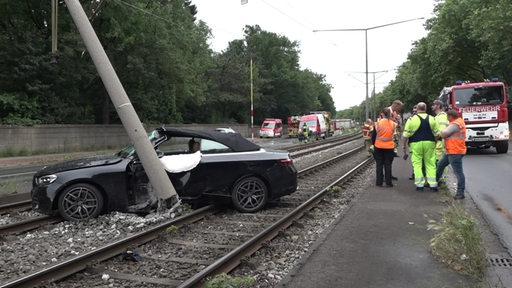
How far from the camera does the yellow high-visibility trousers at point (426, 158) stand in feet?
31.6

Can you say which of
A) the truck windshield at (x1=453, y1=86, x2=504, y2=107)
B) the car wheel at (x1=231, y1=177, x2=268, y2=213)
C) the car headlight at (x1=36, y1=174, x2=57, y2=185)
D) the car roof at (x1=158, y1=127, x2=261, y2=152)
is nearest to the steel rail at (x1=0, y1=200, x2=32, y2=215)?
the car headlight at (x1=36, y1=174, x2=57, y2=185)

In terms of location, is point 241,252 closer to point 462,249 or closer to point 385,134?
point 462,249

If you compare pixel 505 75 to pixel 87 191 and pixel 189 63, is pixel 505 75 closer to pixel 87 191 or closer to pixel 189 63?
pixel 189 63

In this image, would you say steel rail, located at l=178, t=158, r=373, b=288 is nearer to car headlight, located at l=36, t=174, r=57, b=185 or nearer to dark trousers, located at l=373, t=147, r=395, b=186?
dark trousers, located at l=373, t=147, r=395, b=186

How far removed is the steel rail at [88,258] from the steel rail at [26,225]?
2.00 m

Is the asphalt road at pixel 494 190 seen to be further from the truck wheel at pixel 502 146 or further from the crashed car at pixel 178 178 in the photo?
the crashed car at pixel 178 178

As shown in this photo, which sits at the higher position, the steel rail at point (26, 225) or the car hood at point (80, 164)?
the car hood at point (80, 164)

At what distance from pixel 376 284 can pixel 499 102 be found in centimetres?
1752

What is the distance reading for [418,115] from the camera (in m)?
9.76

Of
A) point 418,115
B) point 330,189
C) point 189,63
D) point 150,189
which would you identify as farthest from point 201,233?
point 189,63

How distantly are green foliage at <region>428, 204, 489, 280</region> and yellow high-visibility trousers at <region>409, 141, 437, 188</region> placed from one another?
13.9ft

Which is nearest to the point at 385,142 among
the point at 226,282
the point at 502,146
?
the point at 226,282

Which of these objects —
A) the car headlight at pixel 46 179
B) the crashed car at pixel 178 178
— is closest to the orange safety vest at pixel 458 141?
the crashed car at pixel 178 178

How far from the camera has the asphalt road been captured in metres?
6.83
